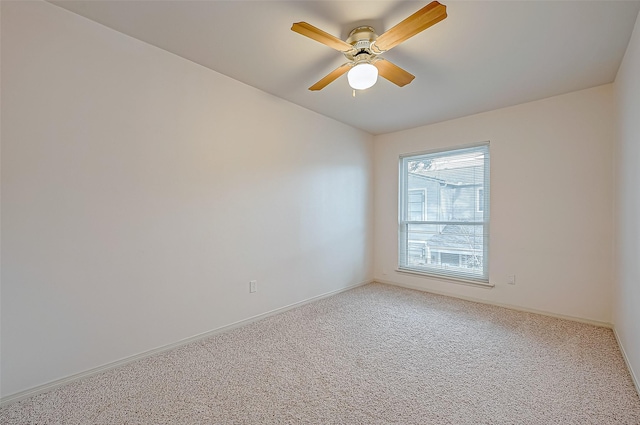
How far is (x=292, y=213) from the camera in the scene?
3.33 metres

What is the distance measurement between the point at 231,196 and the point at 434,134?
289cm

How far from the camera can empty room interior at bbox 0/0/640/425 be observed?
1712 mm

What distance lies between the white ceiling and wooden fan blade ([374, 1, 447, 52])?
18 centimetres

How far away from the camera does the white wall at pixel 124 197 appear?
1.71 m

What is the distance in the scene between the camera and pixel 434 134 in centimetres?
399

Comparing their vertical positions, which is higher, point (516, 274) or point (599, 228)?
point (599, 228)

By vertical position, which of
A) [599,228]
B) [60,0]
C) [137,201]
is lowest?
[599,228]

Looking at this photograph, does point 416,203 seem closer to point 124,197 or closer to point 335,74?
point 335,74

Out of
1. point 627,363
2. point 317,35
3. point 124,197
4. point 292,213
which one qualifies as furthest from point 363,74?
point 627,363

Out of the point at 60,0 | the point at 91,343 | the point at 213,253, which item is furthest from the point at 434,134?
the point at 91,343

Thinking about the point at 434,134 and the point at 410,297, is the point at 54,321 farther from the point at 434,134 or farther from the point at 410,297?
the point at 434,134

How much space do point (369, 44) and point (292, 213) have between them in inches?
74.8

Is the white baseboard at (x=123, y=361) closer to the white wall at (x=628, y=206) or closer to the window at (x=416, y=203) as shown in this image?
the window at (x=416, y=203)

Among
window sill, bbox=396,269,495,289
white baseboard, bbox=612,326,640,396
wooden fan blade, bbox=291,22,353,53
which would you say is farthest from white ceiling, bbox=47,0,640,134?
white baseboard, bbox=612,326,640,396
